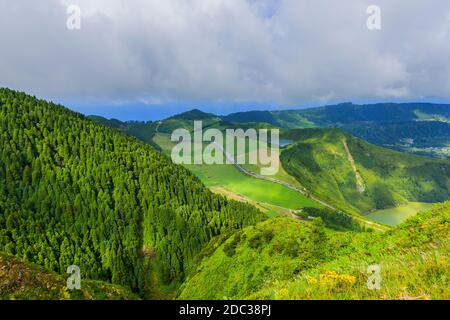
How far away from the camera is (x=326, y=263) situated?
32000mm

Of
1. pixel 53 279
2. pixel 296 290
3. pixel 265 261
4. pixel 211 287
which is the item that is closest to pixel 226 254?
pixel 211 287

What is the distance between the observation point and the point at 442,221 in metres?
33.3

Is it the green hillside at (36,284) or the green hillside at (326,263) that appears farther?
the green hillside at (36,284)

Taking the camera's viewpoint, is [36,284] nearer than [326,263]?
No

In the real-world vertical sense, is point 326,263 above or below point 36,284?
above

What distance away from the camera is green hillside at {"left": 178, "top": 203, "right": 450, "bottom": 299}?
13797 mm

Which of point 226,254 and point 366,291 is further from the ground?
point 366,291

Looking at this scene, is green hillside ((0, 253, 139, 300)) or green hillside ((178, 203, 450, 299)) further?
green hillside ((0, 253, 139, 300))

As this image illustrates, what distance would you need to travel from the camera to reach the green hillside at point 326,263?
1380cm

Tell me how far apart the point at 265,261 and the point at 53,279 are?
61.3 m
